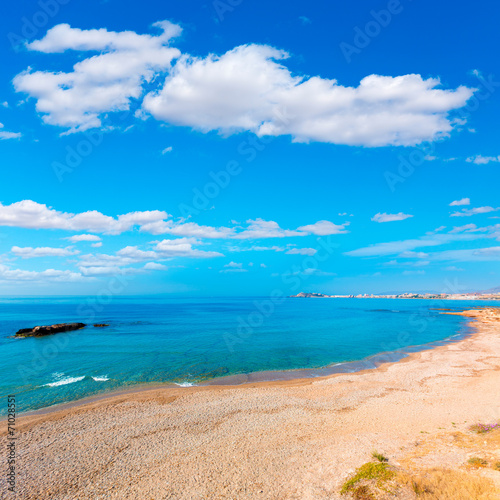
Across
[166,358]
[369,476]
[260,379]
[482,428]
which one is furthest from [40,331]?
[482,428]

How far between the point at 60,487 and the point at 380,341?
59760 millimetres

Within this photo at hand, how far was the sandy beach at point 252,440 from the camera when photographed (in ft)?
45.3

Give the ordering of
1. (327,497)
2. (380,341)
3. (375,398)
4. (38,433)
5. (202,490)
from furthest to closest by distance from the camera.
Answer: (380,341) < (375,398) < (38,433) < (202,490) < (327,497)

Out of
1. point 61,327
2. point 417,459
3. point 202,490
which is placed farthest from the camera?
point 61,327

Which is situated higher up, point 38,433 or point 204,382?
point 38,433

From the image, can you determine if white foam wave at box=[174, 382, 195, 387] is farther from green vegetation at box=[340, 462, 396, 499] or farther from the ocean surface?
green vegetation at box=[340, 462, 396, 499]

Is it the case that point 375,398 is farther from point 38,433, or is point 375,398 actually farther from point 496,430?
point 38,433

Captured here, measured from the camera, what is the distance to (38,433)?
19828 millimetres

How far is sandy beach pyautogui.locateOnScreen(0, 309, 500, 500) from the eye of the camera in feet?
45.3

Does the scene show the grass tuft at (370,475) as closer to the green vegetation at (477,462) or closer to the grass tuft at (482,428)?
the green vegetation at (477,462)

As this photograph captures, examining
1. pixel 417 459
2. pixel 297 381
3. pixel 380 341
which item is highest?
pixel 417 459

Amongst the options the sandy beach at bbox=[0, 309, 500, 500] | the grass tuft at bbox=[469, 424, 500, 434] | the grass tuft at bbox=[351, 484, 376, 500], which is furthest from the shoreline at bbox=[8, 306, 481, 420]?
the grass tuft at bbox=[351, 484, 376, 500]

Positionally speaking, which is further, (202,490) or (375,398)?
(375,398)

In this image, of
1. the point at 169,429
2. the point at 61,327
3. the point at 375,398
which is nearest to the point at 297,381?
the point at 375,398
